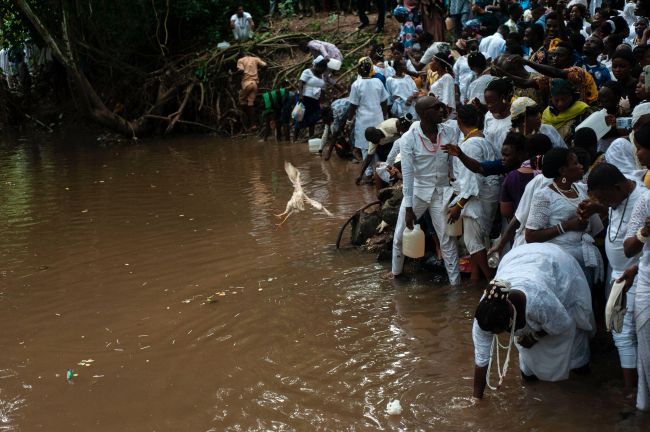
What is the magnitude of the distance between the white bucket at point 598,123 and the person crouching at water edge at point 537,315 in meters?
1.52

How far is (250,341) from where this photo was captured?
19.2 ft

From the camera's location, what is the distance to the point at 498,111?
253 inches

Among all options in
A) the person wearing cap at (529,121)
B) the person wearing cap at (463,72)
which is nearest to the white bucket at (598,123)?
the person wearing cap at (529,121)

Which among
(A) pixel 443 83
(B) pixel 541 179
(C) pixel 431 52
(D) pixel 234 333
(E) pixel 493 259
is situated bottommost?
(D) pixel 234 333

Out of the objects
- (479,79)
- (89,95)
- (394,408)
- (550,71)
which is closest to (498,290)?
(394,408)

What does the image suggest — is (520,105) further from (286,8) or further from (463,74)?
(286,8)

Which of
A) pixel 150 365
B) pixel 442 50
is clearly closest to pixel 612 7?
pixel 442 50

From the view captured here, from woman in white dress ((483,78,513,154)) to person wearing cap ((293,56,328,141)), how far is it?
8.13 meters

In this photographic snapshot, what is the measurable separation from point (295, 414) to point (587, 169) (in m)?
2.52

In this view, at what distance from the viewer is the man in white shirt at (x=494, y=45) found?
35.6 feet

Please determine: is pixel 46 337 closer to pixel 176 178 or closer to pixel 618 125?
pixel 618 125

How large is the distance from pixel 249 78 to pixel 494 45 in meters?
7.75

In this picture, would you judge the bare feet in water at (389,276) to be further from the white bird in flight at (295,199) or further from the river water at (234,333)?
the white bird in flight at (295,199)

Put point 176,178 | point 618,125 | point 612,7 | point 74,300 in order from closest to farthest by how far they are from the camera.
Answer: point 618,125, point 74,300, point 612,7, point 176,178
